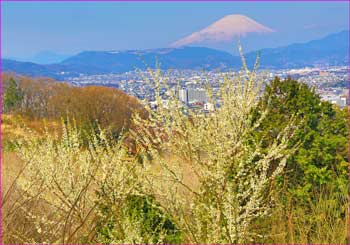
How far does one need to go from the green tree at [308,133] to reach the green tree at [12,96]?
26489 mm

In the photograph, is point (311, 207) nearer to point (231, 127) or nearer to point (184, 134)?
point (231, 127)

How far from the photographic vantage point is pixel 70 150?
5.88 metres

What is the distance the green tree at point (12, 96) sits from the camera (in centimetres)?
3046

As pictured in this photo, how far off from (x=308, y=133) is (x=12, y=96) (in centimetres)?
2826

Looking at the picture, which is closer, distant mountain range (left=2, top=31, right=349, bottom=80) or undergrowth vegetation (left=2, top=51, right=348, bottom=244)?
undergrowth vegetation (left=2, top=51, right=348, bottom=244)

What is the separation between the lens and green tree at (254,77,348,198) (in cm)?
545

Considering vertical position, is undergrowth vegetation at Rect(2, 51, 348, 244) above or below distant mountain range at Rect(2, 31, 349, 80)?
below

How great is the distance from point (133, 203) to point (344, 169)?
233 centimetres

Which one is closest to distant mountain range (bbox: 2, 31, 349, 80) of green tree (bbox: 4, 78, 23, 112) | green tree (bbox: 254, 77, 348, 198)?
green tree (bbox: 254, 77, 348, 198)

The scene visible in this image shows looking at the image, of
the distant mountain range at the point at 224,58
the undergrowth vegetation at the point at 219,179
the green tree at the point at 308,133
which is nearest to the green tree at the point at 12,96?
the distant mountain range at the point at 224,58

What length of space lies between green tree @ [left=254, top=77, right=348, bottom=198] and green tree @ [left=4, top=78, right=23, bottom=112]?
26489 millimetres

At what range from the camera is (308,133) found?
551cm

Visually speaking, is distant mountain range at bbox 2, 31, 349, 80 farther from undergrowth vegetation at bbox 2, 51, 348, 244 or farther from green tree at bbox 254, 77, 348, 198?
undergrowth vegetation at bbox 2, 51, 348, 244

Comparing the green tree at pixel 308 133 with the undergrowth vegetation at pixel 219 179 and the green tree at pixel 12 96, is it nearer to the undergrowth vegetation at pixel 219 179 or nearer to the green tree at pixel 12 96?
the undergrowth vegetation at pixel 219 179
